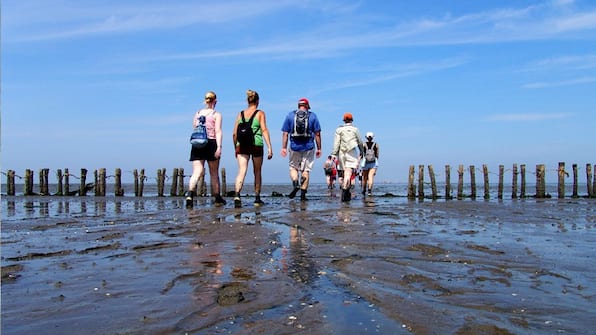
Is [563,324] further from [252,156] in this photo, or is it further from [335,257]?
[252,156]

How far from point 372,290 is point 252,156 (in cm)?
783

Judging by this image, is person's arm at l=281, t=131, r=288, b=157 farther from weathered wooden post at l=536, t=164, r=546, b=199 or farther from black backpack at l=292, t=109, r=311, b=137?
weathered wooden post at l=536, t=164, r=546, b=199

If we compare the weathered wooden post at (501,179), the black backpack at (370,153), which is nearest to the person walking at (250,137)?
the black backpack at (370,153)

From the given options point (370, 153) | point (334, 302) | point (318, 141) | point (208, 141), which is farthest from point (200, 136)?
point (370, 153)

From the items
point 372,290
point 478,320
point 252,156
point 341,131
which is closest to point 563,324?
point 478,320

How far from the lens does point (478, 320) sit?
2590 millimetres

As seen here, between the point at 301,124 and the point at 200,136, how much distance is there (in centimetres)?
272

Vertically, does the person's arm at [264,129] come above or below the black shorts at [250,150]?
above

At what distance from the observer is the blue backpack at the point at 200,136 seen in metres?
10.1

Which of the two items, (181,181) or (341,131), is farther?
(181,181)

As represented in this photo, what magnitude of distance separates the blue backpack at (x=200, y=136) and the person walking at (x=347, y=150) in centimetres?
378

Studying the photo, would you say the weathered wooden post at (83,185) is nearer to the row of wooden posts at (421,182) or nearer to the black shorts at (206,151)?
the row of wooden posts at (421,182)

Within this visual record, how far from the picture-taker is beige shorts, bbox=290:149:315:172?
12359 mm

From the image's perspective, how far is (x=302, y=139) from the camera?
12.2 m
